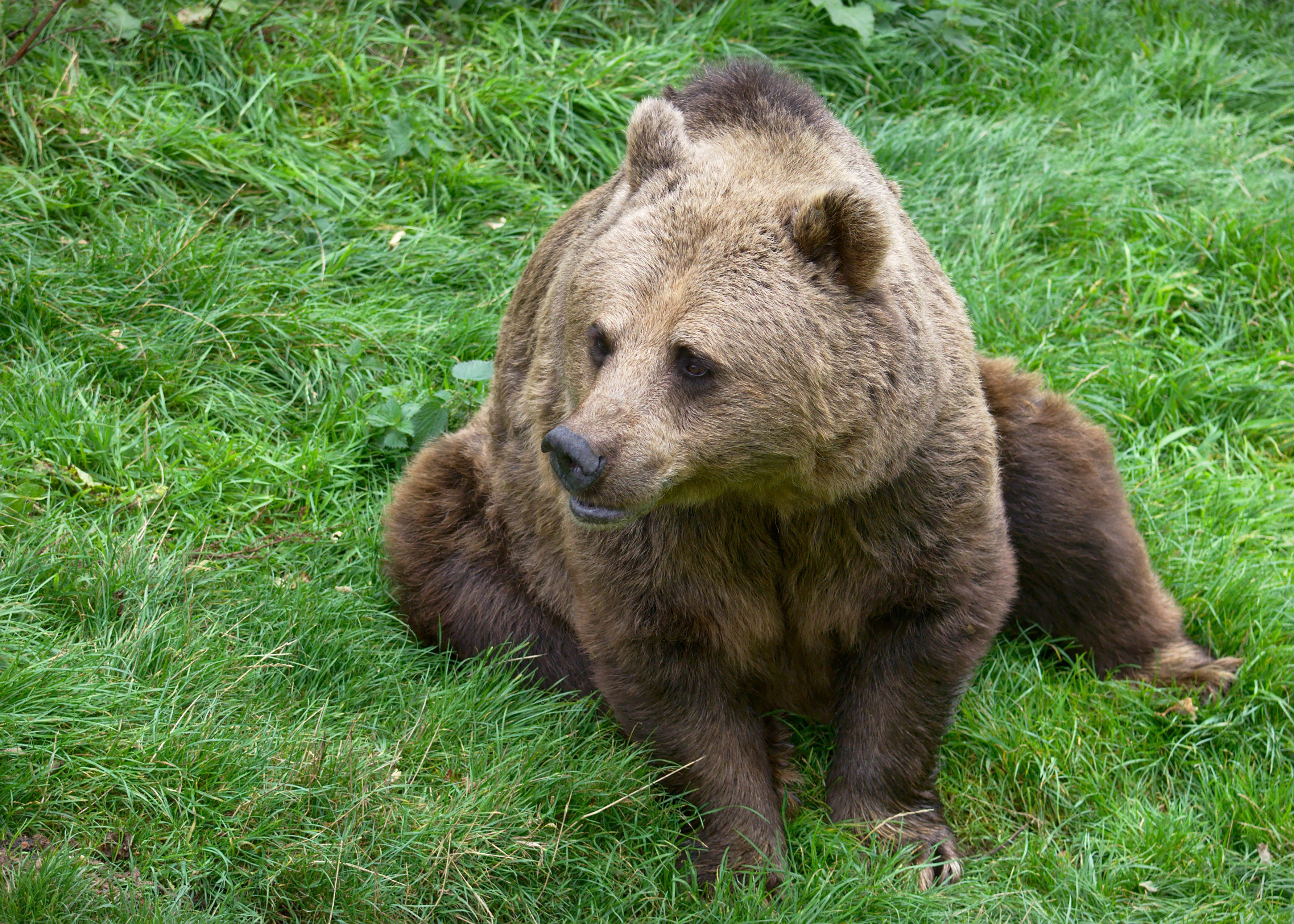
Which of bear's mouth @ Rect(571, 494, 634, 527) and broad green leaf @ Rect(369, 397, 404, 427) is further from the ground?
bear's mouth @ Rect(571, 494, 634, 527)

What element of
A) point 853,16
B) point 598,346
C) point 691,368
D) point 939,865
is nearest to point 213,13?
point 853,16

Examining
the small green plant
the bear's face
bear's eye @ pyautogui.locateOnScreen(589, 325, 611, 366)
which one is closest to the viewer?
the bear's face

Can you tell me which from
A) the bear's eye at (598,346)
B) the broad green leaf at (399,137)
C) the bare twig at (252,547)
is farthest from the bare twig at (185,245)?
the bear's eye at (598,346)

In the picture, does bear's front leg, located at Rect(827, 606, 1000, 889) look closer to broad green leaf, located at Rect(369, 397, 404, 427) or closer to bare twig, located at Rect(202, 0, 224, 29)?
broad green leaf, located at Rect(369, 397, 404, 427)

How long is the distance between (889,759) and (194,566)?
8.52ft

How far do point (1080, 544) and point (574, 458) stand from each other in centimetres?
245

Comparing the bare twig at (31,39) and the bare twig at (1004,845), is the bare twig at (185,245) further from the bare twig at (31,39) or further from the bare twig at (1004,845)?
the bare twig at (1004,845)

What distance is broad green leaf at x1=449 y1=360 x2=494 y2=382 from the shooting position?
5.76 meters

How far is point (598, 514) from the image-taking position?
357 centimetres

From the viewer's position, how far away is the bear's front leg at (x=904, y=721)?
4.29 metres

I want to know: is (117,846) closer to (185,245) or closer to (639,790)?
(639,790)

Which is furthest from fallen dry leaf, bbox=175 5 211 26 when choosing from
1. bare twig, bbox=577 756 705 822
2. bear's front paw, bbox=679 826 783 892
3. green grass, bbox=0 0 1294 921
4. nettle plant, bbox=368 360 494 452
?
bear's front paw, bbox=679 826 783 892

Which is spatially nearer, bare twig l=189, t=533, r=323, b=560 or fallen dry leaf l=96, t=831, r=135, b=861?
fallen dry leaf l=96, t=831, r=135, b=861

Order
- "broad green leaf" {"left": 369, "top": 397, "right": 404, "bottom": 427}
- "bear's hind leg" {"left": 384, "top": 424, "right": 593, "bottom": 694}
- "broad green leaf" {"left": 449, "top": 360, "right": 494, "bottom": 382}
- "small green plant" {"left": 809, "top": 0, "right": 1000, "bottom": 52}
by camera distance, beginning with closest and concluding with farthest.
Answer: "bear's hind leg" {"left": 384, "top": 424, "right": 593, "bottom": 694} → "broad green leaf" {"left": 369, "top": 397, "right": 404, "bottom": 427} → "broad green leaf" {"left": 449, "top": 360, "right": 494, "bottom": 382} → "small green plant" {"left": 809, "top": 0, "right": 1000, "bottom": 52}
